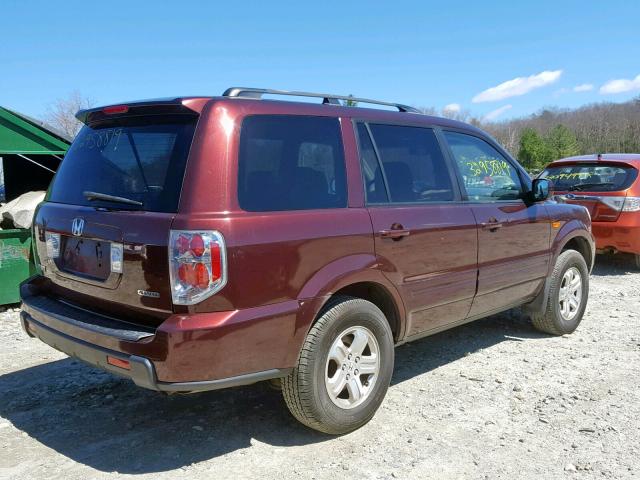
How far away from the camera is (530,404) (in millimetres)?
3961

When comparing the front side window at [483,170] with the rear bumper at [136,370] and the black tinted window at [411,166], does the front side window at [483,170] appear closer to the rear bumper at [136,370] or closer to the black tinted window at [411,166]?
the black tinted window at [411,166]

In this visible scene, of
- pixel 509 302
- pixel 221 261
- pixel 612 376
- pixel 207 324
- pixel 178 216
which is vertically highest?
pixel 178 216

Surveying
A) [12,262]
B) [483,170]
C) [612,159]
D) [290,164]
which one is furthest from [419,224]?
[612,159]

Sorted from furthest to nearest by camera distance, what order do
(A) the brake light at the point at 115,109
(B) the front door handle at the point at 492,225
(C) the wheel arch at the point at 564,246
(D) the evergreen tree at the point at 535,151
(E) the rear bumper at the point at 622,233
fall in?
(D) the evergreen tree at the point at 535,151
(E) the rear bumper at the point at 622,233
(C) the wheel arch at the point at 564,246
(B) the front door handle at the point at 492,225
(A) the brake light at the point at 115,109

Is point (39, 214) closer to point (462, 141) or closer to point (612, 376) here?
point (462, 141)

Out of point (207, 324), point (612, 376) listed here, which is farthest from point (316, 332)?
point (612, 376)

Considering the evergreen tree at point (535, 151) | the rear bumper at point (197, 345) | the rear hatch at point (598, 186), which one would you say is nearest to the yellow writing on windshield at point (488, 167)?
the rear bumper at point (197, 345)

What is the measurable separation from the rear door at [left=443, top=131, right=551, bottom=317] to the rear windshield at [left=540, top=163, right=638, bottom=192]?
3.78 m

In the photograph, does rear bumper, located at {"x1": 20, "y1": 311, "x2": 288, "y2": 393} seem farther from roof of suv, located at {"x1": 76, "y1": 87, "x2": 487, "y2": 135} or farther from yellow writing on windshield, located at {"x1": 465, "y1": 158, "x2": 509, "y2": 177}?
yellow writing on windshield, located at {"x1": 465, "y1": 158, "x2": 509, "y2": 177}

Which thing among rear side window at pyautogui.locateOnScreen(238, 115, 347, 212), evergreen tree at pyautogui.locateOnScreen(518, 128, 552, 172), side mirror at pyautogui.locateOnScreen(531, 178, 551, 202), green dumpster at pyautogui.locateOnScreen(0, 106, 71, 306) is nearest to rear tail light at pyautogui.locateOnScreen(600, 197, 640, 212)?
side mirror at pyautogui.locateOnScreen(531, 178, 551, 202)

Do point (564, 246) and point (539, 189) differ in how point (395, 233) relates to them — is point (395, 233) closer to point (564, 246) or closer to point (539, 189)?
point (539, 189)

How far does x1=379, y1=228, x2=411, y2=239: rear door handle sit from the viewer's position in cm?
356

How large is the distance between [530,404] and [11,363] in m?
4.13

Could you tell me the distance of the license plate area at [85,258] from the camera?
10.0ft
